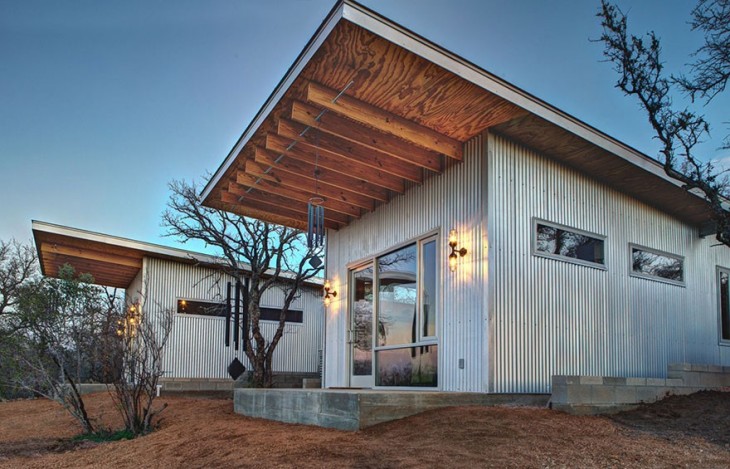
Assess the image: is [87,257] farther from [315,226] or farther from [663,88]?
[663,88]

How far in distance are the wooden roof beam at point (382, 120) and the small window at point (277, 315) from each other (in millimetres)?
10463

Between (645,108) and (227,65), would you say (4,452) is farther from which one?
(645,108)

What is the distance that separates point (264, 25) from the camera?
10617mm

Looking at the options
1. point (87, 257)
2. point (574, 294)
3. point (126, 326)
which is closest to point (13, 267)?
point (87, 257)

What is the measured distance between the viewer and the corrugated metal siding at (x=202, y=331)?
50.6 ft

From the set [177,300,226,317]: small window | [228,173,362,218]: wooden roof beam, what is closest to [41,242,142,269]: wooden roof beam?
[177,300,226,317]: small window

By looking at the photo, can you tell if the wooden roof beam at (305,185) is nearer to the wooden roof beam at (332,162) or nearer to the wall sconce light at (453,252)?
the wooden roof beam at (332,162)

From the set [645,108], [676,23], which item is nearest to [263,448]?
[645,108]

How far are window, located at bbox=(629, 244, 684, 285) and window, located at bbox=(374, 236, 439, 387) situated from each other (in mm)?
2875

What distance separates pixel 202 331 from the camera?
15.8 metres

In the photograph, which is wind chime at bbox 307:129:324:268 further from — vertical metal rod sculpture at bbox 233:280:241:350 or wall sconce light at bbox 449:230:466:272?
vertical metal rod sculpture at bbox 233:280:241:350

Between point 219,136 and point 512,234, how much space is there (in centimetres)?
1077

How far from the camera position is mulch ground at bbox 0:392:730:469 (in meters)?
4.02

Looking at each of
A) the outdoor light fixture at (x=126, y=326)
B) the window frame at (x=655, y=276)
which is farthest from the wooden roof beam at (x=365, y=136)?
the outdoor light fixture at (x=126, y=326)
